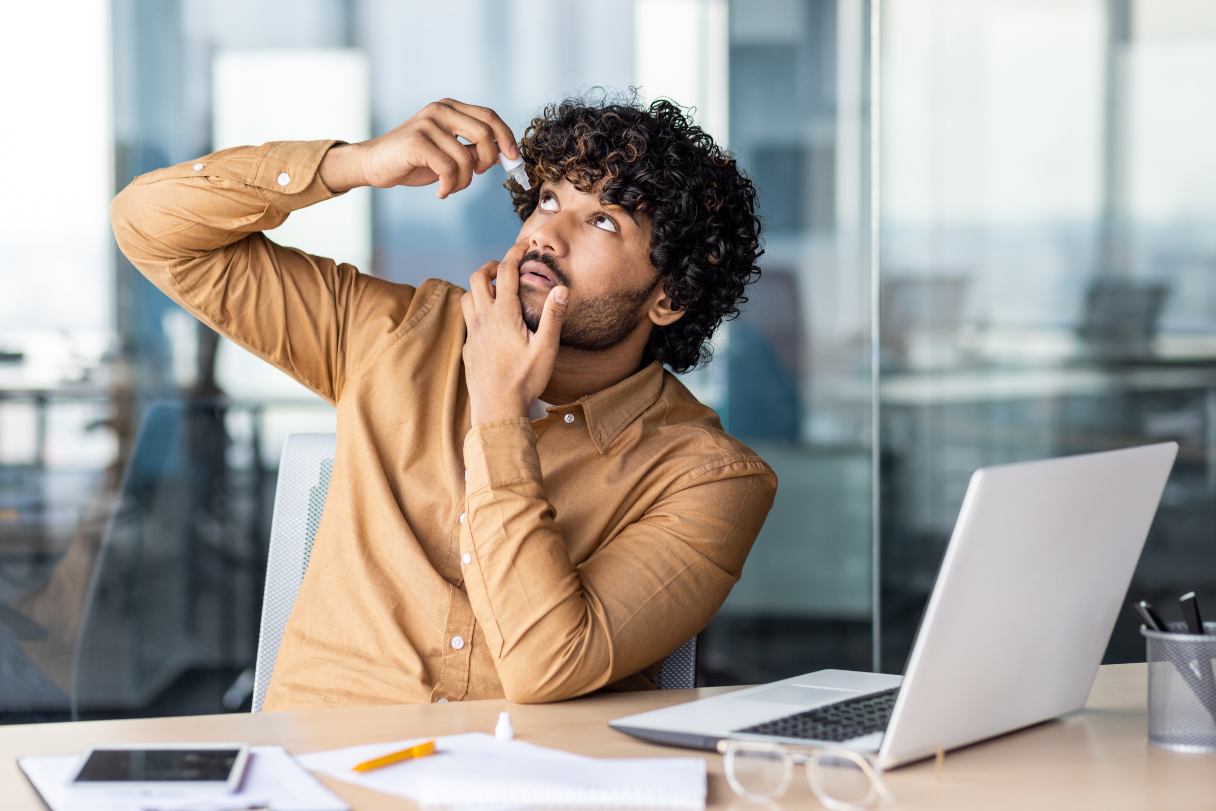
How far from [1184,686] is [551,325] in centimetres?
94

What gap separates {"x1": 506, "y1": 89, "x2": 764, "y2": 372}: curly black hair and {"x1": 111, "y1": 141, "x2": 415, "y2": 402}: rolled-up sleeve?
0.36m

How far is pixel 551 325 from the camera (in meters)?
1.94

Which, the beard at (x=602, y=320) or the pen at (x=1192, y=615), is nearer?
the pen at (x=1192, y=615)

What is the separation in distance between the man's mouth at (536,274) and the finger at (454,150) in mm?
173

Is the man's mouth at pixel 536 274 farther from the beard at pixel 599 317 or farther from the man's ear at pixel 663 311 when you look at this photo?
the man's ear at pixel 663 311

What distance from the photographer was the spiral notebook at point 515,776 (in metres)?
1.18

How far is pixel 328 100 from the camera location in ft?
11.4

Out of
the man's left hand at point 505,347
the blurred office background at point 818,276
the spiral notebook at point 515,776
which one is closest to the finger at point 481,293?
the man's left hand at point 505,347

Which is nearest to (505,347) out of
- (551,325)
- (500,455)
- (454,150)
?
(551,325)

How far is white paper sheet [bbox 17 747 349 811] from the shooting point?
1.15m

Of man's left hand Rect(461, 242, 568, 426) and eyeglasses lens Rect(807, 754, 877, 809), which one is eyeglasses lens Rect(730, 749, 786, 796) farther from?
man's left hand Rect(461, 242, 568, 426)

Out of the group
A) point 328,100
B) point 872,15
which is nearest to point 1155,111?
point 872,15

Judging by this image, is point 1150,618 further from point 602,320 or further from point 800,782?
point 602,320

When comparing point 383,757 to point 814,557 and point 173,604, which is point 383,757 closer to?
point 173,604
